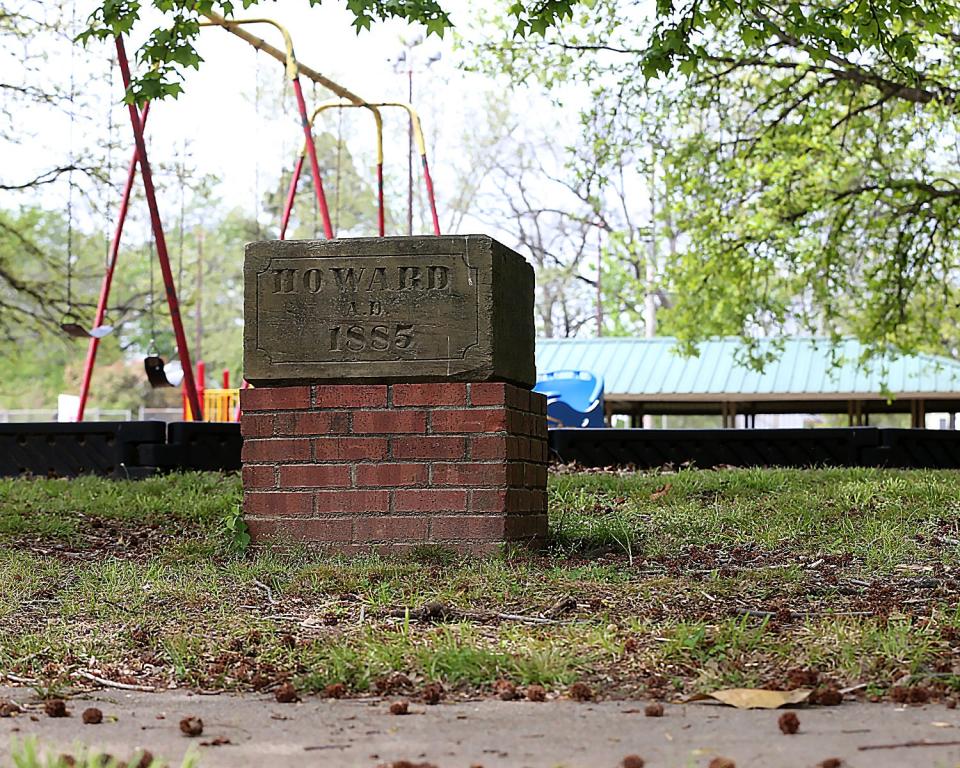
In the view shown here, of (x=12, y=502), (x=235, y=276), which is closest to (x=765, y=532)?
(x=12, y=502)

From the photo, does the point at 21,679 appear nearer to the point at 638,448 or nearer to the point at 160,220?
→ the point at 638,448

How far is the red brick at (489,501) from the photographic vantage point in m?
5.91

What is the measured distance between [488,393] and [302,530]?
1.13m

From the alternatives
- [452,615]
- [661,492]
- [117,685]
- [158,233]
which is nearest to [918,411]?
[158,233]

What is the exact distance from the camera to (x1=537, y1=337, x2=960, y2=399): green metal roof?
2506 centimetres

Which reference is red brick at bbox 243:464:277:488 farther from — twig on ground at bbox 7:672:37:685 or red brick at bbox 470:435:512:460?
twig on ground at bbox 7:672:37:685

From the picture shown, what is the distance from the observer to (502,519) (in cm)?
588

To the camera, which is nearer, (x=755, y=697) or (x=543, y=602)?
(x=755, y=697)

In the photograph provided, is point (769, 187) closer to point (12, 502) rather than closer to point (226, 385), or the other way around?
point (226, 385)

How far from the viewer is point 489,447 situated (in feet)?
19.5

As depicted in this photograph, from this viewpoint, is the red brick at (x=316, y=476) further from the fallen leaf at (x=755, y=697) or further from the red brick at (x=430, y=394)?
the fallen leaf at (x=755, y=697)

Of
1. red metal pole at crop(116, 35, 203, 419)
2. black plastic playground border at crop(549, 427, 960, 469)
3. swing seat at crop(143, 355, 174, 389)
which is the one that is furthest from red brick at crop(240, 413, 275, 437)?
swing seat at crop(143, 355, 174, 389)

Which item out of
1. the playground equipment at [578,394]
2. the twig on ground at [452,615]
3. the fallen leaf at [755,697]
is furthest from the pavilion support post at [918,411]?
the fallen leaf at [755,697]

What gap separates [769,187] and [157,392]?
39101 mm
